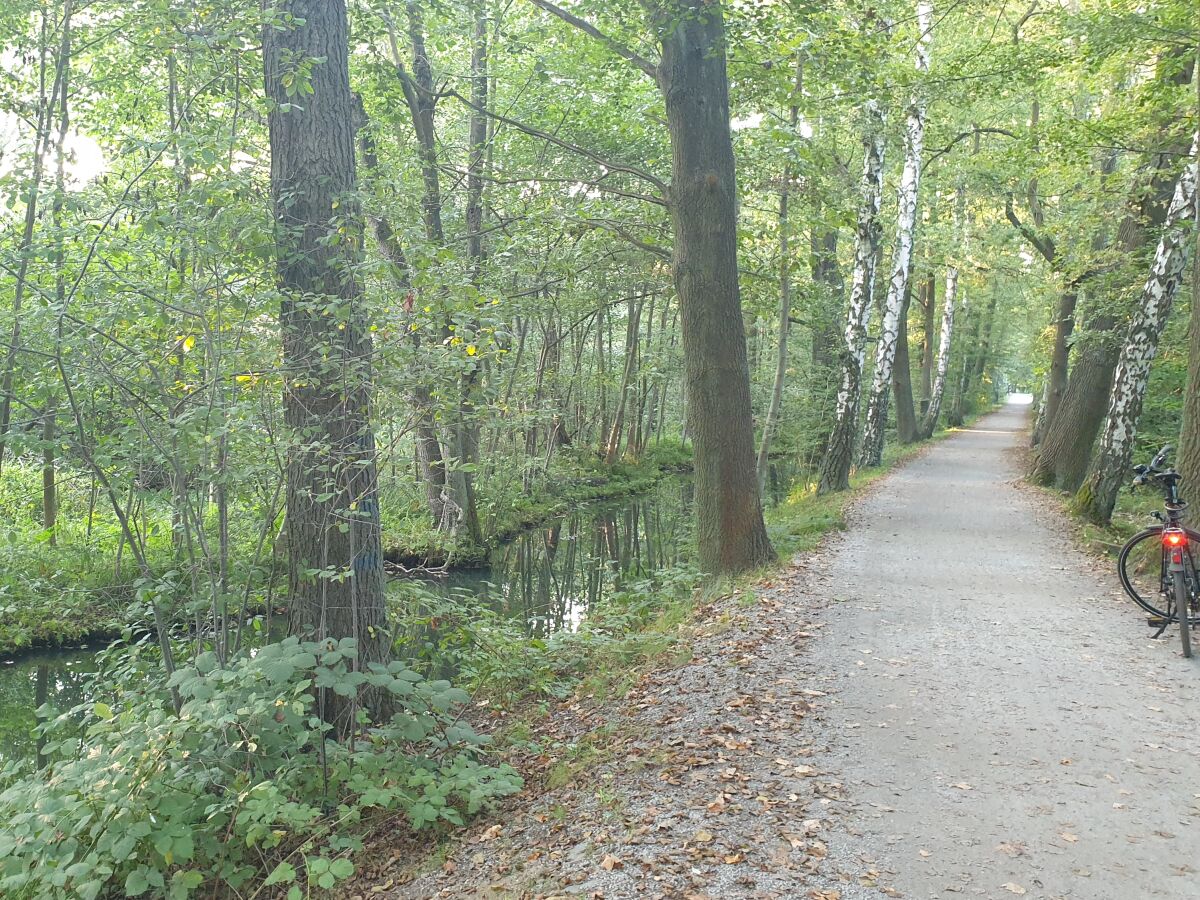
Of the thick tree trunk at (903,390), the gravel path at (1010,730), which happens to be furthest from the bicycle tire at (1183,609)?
the thick tree trunk at (903,390)

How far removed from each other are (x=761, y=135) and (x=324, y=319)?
24.0 ft

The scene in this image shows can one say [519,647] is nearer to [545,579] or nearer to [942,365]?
[545,579]

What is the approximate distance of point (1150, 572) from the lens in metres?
8.46

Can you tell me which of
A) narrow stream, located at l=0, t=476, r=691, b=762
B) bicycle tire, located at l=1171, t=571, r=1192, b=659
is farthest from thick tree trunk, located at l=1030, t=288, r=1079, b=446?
bicycle tire, located at l=1171, t=571, r=1192, b=659

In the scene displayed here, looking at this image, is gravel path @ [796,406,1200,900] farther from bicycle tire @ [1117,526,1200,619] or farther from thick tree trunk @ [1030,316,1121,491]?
thick tree trunk @ [1030,316,1121,491]

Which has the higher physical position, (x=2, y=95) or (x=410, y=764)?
(x=2, y=95)

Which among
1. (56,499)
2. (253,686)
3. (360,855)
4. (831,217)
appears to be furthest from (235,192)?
(56,499)

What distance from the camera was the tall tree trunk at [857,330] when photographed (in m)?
16.0

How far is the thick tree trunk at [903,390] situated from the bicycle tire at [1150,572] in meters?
16.4

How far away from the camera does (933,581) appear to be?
920cm

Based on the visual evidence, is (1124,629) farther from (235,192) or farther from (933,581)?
(235,192)

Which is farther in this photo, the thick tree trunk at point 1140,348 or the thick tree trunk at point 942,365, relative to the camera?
the thick tree trunk at point 942,365

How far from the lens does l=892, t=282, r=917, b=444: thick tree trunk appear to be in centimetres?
2498

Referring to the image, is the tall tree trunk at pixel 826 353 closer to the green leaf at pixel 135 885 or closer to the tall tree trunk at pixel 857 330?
the tall tree trunk at pixel 857 330
